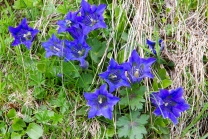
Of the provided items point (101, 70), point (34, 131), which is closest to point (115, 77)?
point (101, 70)

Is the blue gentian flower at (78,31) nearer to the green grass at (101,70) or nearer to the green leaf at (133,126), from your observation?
the green grass at (101,70)

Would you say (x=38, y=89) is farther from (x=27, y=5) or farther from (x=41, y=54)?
(x=27, y=5)

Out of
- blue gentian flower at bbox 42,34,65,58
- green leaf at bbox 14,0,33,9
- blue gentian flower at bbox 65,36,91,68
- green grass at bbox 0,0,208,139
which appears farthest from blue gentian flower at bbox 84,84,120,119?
green leaf at bbox 14,0,33,9

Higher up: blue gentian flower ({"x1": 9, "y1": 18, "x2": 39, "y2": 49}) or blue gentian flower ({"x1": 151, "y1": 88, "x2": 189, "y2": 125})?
blue gentian flower ({"x1": 9, "y1": 18, "x2": 39, "y2": 49})

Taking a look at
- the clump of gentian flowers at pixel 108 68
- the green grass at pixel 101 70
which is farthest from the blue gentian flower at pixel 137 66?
the green grass at pixel 101 70

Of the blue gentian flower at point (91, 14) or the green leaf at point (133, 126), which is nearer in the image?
the green leaf at point (133, 126)

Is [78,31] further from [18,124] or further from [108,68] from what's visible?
[18,124]

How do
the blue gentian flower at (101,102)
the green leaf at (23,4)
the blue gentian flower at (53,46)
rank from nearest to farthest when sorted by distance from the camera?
the blue gentian flower at (101,102) → the blue gentian flower at (53,46) → the green leaf at (23,4)

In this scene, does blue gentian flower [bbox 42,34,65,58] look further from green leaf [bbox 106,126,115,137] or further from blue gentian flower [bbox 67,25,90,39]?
green leaf [bbox 106,126,115,137]
